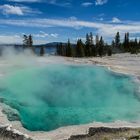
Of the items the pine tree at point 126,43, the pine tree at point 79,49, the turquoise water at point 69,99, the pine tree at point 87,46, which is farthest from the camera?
the pine tree at point 126,43

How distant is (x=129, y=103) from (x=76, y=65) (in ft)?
107

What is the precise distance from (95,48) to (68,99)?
2466 inches

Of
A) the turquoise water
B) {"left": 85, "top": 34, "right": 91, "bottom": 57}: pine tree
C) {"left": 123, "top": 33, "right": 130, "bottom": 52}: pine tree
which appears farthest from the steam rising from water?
{"left": 123, "top": 33, "right": 130, "bottom": 52}: pine tree

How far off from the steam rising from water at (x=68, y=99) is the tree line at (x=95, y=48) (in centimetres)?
4169

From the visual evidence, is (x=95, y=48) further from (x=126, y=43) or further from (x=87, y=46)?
(x=126, y=43)

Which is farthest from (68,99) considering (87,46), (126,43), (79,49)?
(126,43)

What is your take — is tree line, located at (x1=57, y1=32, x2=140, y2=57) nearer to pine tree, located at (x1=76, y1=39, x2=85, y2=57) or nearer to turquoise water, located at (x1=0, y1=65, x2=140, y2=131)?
pine tree, located at (x1=76, y1=39, x2=85, y2=57)

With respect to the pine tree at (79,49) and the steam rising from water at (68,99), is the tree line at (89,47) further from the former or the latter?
the steam rising from water at (68,99)

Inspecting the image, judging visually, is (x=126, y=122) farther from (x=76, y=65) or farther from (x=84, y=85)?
(x=76, y=65)

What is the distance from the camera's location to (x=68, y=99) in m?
27.0

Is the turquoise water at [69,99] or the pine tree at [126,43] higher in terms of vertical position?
the pine tree at [126,43]

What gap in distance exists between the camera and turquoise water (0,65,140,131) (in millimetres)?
20978

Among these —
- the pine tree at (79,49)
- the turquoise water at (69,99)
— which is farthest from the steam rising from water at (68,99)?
the pine tree at (79,49)

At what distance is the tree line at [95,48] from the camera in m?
83.1
